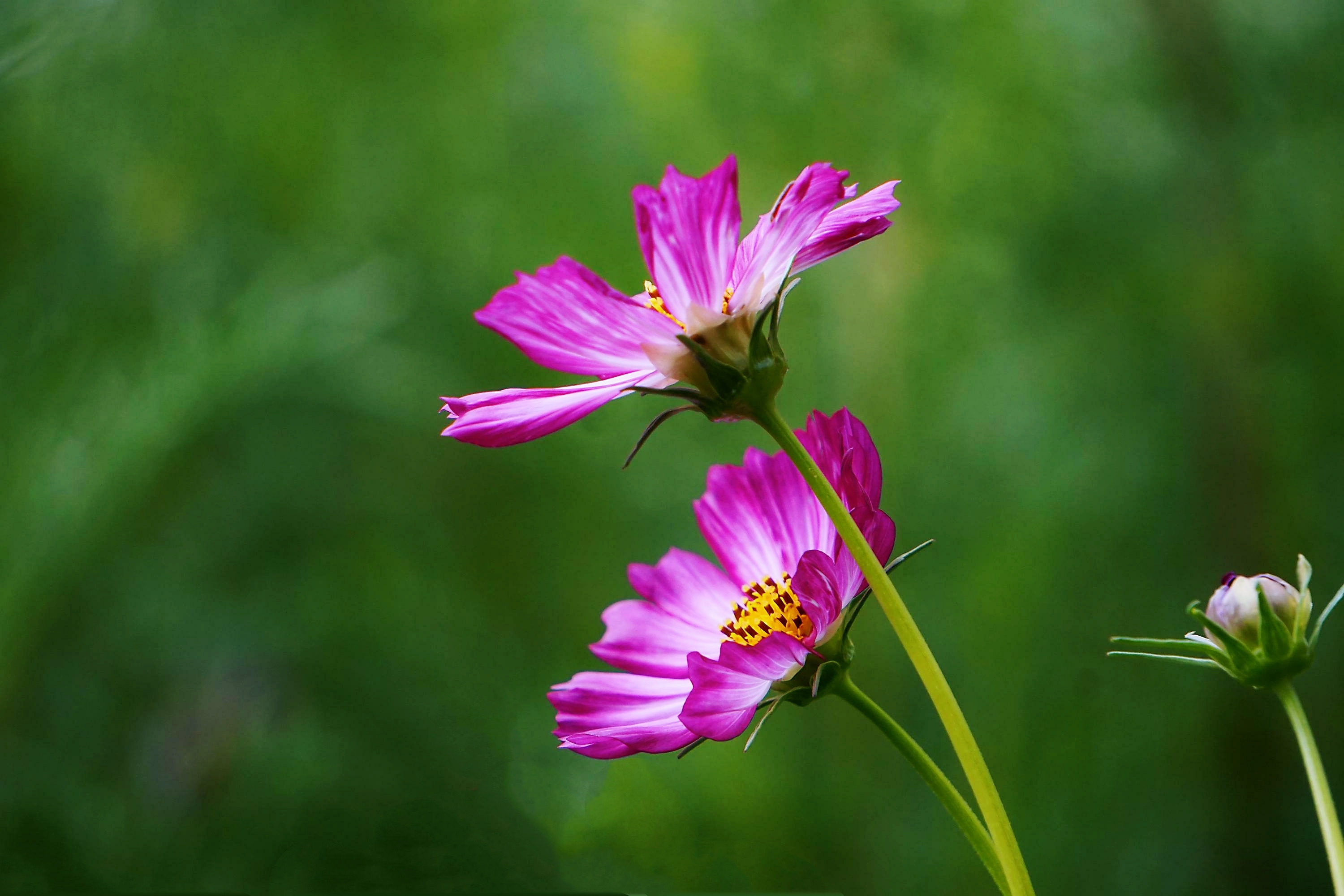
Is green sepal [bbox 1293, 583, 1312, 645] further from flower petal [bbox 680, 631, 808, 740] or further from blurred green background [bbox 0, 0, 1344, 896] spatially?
blurred green background [bbox 0, 0, 1344, 896]

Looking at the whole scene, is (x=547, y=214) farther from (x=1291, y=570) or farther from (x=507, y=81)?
(x=1291, y=570)

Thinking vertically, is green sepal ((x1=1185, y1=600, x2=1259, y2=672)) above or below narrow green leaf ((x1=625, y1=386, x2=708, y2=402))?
below

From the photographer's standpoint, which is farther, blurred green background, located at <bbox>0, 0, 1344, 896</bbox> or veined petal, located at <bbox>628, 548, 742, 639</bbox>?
blurred green background, located at <bbox>0, 0, 1344, 896</bbox>

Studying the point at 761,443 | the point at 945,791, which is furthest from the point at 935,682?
the point at 761,443

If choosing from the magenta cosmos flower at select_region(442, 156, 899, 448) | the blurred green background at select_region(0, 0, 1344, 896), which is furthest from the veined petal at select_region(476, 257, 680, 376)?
the blurred green background at select_region(0, 0, 1344, 896)

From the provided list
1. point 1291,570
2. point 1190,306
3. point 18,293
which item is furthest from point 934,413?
point 18,293

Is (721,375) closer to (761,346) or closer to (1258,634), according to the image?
(761,346)

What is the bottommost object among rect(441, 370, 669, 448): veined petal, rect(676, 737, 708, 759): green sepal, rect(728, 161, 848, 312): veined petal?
rect(676, 737, 708, 759): green sepal
